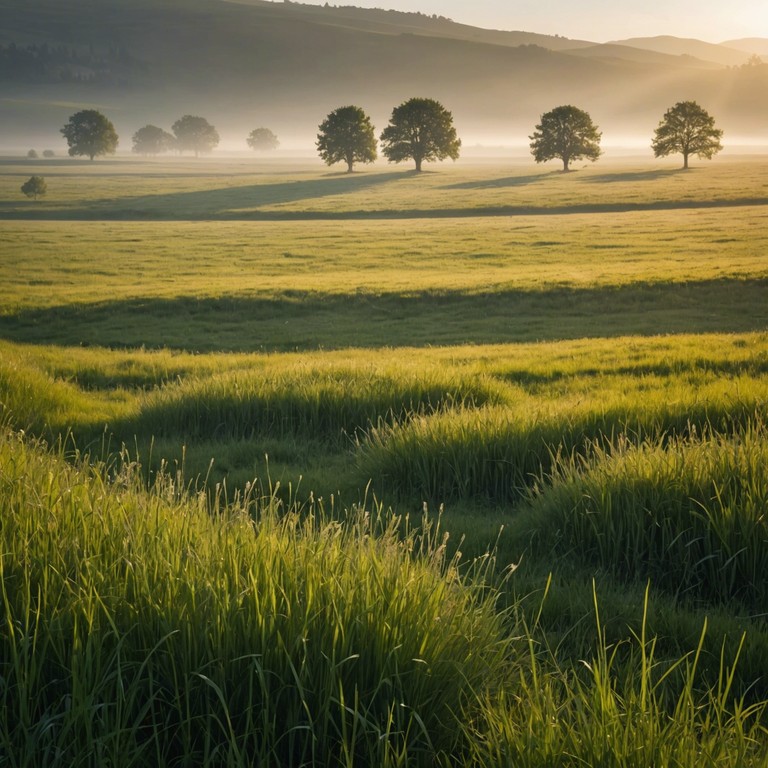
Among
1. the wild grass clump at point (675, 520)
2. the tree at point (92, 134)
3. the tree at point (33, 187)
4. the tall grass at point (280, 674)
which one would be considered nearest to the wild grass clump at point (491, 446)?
the wild grass clump at point (675, 520)

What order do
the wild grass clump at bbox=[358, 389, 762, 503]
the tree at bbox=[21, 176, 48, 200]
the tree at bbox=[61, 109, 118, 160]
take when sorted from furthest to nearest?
the tree at bbox=[61, 109, 118, 160]
the tree at bbox=[21, 176, 48, 200]
the wild grass clump at bbox=[358, 389, 762, 503]

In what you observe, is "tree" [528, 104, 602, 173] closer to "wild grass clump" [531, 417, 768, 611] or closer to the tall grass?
"wild grass clump" [531, 417, 768, 611]

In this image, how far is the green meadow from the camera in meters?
3.15

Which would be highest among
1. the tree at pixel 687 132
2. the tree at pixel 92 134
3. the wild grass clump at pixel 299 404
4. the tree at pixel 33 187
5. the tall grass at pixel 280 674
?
the tree at pixel 92 134

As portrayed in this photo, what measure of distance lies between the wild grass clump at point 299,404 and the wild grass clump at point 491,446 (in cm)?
168

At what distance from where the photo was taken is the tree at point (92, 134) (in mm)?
159750

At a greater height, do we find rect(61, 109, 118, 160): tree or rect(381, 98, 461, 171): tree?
rect(61, 109, 118, 160): tree

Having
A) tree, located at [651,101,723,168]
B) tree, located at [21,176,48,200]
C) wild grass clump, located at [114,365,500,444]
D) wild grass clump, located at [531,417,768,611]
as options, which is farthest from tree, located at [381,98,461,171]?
wild grass clump, located at [531,417,768,611]

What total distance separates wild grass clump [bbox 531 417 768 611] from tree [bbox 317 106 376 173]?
108 metres

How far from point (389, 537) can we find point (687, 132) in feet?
360

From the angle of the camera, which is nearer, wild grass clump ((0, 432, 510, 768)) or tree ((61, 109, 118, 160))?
wild grass clump ((0, 432, 510, 768))

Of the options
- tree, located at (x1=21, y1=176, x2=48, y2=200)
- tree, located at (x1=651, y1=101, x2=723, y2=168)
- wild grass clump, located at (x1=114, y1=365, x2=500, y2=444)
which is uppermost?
tree, located at (x1=651, y1=101, x2=723, y2=168)

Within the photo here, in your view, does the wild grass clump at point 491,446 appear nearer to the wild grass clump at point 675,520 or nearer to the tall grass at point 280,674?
the wild grass clump at point 675,520

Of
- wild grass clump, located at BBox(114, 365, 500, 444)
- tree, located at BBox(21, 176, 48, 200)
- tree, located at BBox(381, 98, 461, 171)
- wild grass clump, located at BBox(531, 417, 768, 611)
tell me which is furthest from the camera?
tree, located at BBox(381, 98, 461, 171)
